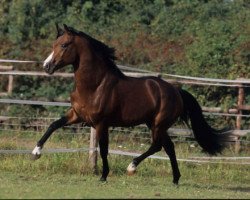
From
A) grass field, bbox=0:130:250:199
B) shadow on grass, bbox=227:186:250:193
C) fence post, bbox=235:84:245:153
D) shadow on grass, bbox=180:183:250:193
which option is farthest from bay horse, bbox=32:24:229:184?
fence post, bbox=235:84:245:153

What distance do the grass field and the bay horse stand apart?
592mm

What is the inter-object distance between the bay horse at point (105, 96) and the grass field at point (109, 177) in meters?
0.59

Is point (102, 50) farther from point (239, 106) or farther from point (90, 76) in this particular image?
point (239, 106)

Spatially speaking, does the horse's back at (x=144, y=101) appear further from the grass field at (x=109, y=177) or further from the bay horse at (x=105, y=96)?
the grass field at (x=109, y=177)

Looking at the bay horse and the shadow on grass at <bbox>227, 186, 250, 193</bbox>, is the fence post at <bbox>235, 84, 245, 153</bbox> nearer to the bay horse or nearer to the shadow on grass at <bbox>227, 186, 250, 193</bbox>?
the shadow on grass at <bbox>227, 186, 250, 193</bbox>

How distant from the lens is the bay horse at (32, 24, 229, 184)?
12.8 meters

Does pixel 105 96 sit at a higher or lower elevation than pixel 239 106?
higher

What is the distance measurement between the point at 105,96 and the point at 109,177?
6.76 ft

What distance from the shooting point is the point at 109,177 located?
14508 mm

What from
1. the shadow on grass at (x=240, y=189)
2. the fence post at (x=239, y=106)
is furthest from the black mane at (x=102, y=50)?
the fence post at (x=239, y=106)

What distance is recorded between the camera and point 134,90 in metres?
13.3

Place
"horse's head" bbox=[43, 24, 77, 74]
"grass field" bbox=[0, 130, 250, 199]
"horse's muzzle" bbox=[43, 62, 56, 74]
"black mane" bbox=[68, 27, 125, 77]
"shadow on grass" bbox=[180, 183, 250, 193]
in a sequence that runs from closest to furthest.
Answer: "grass field" bbox=[0, 130, 250, 199], "horse's muzzle" bbox=[43, 62, 56, 74], "horse's head" bbox=[43, 24, 77, 74], "black mane" bbox=[68, 27, 125, 77], "shadow on grass" bbox=[180, 183, 250, 193]

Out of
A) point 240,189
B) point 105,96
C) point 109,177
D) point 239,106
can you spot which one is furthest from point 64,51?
point 239,106

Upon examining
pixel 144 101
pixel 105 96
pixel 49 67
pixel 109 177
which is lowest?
pixel 109 177
